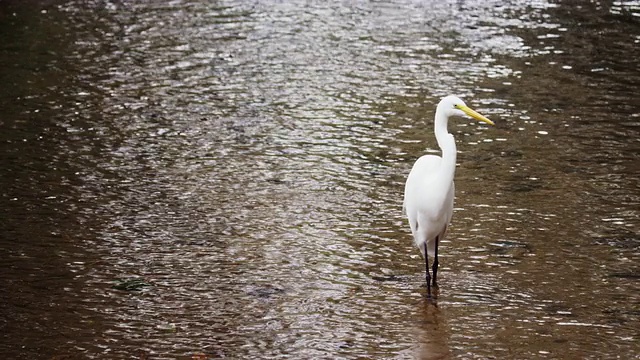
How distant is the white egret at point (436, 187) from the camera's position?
573 cm

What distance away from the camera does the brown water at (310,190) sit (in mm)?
5645

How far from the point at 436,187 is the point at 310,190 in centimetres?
235

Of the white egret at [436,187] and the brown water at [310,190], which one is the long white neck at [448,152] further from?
the brown water at [310,190]

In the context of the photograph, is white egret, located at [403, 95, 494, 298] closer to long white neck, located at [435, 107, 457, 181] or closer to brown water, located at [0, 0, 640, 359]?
long white neck, located at [435, 107, 457, 181]

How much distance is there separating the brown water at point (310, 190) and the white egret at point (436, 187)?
0.42m

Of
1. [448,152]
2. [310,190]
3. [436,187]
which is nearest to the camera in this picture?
[448,152]

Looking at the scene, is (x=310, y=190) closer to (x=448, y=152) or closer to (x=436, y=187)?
(x=436, y=187)

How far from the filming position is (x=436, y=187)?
19.0ft

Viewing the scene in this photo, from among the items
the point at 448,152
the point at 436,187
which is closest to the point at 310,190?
the point at 436,187

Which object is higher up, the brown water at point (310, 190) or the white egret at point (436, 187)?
the white egret at point (436, 187)

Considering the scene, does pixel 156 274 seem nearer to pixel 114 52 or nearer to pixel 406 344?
pixel 406 344

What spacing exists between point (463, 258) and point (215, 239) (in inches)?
73.0

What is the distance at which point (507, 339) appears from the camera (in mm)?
5445

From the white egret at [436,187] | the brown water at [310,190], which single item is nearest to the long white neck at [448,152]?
the white egret at [436,187]
